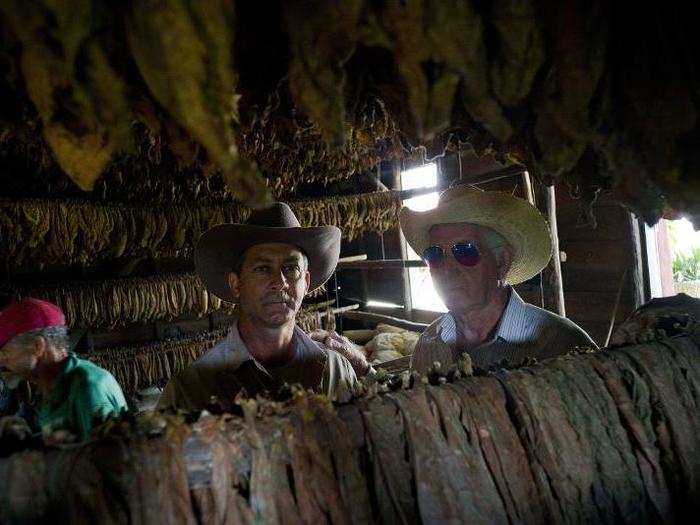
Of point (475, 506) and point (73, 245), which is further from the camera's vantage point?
point (73, 245)

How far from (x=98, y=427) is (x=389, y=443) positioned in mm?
576

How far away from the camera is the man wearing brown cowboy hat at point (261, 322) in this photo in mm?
2299

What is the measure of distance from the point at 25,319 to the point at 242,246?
158 centimetres

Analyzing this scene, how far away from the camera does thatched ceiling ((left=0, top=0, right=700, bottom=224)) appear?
62cm

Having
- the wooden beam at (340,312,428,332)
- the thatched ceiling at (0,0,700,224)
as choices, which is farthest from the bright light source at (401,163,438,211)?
the thatched ceiling at (0,0,700,224)

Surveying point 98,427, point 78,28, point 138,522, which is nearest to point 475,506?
point 138,522

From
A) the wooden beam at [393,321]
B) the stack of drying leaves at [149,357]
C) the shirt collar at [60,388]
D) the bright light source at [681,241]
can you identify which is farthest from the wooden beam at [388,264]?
the bright light source at [681,241]

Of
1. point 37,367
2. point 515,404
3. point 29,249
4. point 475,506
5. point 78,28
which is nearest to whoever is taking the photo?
point 78,28

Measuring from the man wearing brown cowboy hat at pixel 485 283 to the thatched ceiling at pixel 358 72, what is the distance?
130 cm

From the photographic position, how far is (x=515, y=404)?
1018 mm

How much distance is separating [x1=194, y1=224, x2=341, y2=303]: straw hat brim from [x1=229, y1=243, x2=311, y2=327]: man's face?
62 millimetres

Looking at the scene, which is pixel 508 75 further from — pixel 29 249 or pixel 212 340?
pixel 212 340

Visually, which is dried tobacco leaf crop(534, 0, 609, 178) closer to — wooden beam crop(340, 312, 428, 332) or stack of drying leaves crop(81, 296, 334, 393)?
wooden beam crop(340, 312, 428, 332)

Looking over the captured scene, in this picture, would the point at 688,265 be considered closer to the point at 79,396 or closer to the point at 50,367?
the point at 79,396
